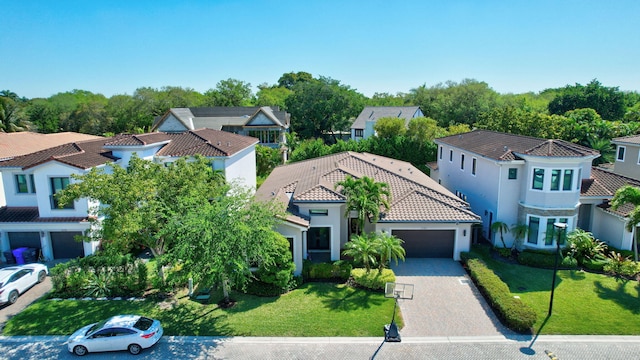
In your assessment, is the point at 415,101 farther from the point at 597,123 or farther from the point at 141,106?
the point at 141,106

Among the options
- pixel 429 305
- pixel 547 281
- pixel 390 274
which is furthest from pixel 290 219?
pixel 547 281

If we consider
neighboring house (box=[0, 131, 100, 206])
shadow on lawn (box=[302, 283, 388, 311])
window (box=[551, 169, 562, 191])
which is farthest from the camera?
neighboring house (box=[0, 131, 100, 206])

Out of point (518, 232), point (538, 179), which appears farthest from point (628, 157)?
point (518, 232)

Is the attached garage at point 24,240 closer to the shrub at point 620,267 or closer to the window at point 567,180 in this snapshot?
the window at point 567,180

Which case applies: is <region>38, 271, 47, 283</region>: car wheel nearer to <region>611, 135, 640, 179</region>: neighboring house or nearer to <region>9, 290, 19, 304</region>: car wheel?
<region>9, 290, 19, 304</region>: car wheel

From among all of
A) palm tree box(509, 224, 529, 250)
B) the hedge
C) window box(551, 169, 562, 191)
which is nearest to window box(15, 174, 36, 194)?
the hedge

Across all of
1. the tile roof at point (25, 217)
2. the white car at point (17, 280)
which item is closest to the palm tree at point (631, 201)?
the tile roof at point (25, 217)
